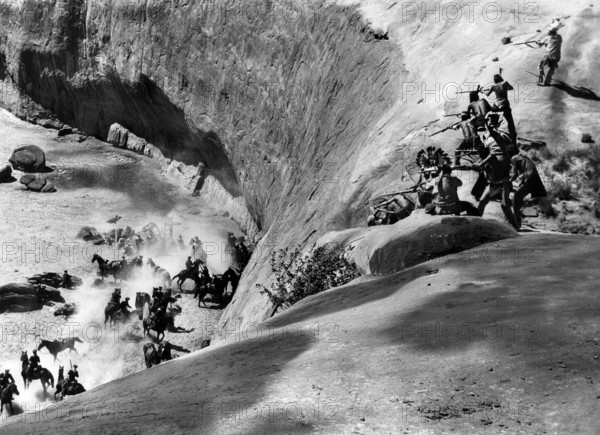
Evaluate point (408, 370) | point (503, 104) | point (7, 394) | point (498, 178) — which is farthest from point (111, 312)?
point (408, 370)

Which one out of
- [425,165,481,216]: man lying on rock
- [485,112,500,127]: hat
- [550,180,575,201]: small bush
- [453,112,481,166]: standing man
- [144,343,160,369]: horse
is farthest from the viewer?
[144,343,160,369]: horse

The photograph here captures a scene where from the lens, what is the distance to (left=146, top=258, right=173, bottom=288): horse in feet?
132

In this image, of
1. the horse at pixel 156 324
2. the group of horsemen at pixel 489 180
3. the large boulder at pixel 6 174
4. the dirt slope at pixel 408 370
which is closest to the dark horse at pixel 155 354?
the horse at pixel 156 324

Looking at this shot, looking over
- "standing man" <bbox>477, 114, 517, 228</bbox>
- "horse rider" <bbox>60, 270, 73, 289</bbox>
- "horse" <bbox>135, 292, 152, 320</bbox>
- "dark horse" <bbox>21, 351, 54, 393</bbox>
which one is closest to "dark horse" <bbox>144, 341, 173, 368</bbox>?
"dark horse" <bbox>21, 351, 54, 393</bbox>

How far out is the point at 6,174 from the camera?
51000 millimetres

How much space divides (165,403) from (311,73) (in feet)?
92.7

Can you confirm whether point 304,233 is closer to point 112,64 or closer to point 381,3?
point 381,3

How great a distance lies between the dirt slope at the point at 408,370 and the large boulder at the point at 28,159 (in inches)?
1493

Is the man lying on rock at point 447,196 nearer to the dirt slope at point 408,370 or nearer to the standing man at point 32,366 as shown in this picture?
the dirt slope at point 408,370

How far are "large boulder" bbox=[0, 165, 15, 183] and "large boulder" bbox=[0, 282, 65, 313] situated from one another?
1448 cm

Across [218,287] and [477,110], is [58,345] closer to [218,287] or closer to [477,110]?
[218,287]

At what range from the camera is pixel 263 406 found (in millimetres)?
12203

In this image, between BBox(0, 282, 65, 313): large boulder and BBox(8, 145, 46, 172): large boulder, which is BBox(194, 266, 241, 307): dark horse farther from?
BBox(8, 145, 46, 172): large boulder

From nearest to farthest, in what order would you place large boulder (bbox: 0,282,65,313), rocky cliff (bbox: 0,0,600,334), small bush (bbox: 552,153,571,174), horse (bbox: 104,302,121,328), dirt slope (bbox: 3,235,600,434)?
dirt slope (bbox: 3,235,600,434), small bush (bbox: 552,153,571,174), rocky cliff (bbox: 0,0,600,334), horse (bbox: 104,302,121,328), large boulder (bbox: 0,282,65,313)
